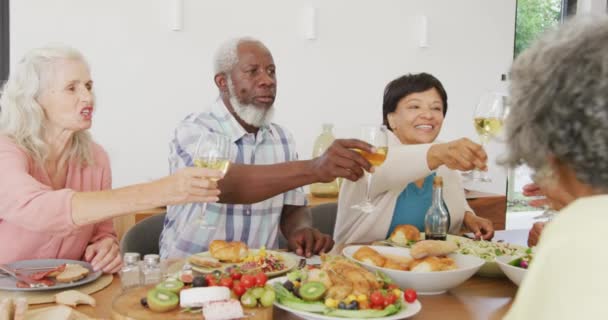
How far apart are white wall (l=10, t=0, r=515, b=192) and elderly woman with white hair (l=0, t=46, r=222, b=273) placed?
1398mm

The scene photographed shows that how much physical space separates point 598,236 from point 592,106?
0.19 meters

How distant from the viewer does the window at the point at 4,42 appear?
10.7 ft

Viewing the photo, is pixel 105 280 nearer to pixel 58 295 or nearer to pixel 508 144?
pixel 58 295

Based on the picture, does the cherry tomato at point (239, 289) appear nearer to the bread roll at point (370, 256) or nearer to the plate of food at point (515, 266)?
the bread roll at point (370, 256)

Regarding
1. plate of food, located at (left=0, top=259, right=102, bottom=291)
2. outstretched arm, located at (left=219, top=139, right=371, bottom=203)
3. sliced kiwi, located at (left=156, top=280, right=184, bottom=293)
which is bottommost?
plate of food, located at (left=0, top=259, right=102, bottom=291)

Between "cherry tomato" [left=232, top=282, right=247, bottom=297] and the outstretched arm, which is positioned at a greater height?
the outstretched arm

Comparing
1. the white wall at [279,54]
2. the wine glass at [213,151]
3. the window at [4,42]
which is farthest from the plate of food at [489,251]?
the window at [4,42]

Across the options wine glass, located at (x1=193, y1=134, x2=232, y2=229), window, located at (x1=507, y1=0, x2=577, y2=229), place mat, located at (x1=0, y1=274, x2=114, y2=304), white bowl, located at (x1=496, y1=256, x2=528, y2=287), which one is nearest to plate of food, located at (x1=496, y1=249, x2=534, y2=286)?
white bowl, located at (x1=496, y1=256, x2=528, y2=287)

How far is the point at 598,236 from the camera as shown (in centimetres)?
76

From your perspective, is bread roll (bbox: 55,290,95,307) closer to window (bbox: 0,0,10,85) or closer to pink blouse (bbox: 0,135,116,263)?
pink blouse (bbox: 0,135,116,263)

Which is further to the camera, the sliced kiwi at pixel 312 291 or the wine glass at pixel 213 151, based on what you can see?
the wine glass at pixel 213 151

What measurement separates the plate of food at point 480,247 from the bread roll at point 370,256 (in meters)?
0.32

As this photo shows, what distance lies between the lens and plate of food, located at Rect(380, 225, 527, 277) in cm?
175

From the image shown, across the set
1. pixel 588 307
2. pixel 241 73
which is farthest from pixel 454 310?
pixel 241 73
